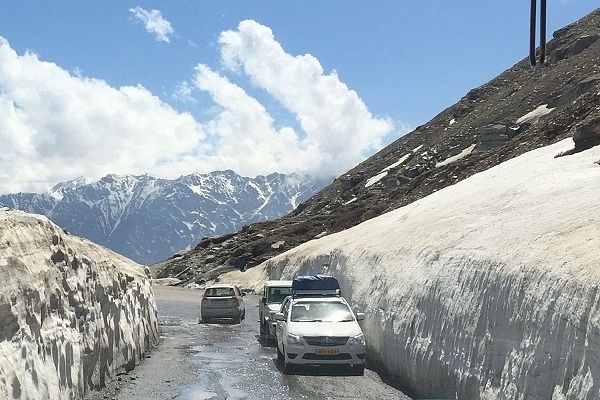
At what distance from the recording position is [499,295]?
11.2 meters

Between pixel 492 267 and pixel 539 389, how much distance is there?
3346 millimetres

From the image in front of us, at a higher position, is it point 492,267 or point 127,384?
point 492,267

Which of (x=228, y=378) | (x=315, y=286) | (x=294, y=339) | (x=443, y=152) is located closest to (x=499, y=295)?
(x=294, y=339)

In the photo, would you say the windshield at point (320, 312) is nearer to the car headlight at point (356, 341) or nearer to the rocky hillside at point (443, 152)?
the car headlight at point (356, 341)

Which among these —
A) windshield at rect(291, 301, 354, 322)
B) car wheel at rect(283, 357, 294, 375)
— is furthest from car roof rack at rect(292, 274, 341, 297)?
car wheel at rect(283, 357, 294, 375)

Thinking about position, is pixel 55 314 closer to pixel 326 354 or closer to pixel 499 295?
pixel 326 354

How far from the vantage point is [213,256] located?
8262 centimetres

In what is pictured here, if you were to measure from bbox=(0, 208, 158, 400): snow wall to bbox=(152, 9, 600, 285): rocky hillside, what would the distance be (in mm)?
28204

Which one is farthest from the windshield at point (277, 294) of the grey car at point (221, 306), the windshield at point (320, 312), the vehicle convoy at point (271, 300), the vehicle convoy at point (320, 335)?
the windshield at point (320, 312)

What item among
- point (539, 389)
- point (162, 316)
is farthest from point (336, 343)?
point (162, 316)

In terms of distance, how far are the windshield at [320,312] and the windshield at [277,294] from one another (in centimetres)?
696

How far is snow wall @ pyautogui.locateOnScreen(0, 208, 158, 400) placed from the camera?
360 inches

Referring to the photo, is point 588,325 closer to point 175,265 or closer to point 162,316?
point 162,316

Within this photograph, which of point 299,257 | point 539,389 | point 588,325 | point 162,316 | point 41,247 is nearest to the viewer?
point 588,325
